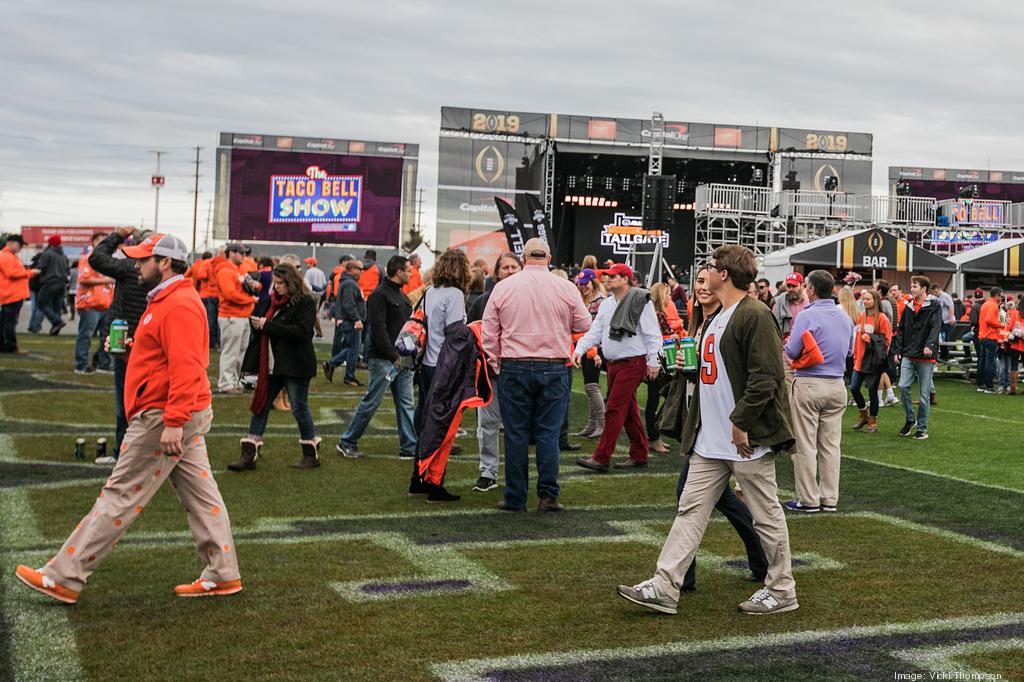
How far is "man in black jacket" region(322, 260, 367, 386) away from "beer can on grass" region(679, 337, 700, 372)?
10.3 metres

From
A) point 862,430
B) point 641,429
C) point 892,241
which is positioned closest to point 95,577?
point 641,429

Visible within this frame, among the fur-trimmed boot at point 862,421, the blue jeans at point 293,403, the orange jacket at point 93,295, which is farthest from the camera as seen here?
the orange jacket at point 93,295

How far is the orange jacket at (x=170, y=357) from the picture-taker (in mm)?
5387

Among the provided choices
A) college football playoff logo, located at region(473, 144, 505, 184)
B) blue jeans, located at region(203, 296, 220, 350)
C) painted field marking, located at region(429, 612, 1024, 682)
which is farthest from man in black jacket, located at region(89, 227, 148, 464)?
college football playoff logo, located at region(473, 144, 505, 184)

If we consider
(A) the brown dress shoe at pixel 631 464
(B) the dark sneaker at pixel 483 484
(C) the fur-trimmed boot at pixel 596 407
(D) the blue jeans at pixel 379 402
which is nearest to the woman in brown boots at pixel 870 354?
(C) the fur-trimmed boot at pixel 596 407

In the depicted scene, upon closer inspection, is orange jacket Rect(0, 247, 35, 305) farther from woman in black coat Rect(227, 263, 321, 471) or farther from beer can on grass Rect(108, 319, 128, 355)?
beer can on grass Rect(108, 319, 128, 355)

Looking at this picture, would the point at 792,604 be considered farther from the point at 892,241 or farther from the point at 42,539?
the point at 892,241

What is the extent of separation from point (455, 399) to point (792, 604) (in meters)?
3.61

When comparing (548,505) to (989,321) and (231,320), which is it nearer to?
(231,320)

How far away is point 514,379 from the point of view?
8.06 m

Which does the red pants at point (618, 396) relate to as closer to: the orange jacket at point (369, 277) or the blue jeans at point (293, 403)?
the blue jeans at point (293, 403)

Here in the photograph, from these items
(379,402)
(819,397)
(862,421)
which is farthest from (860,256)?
(819,397)

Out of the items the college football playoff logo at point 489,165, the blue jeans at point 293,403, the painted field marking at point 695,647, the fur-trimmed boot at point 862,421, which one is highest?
the college football playoff logo at point 489,165

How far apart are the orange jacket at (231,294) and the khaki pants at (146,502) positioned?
9.93m
